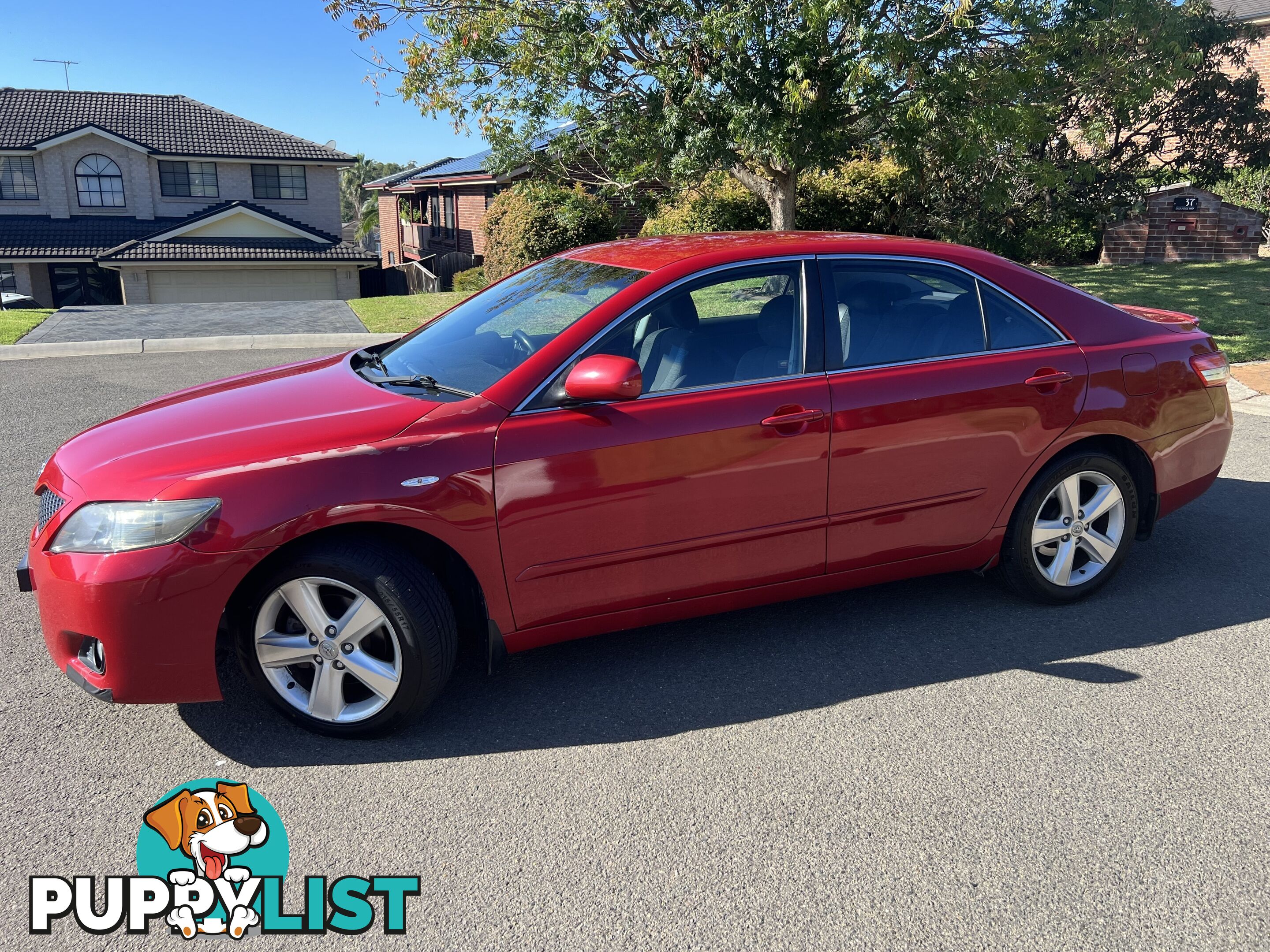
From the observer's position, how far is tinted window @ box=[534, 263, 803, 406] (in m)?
3.76

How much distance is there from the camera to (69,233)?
3616 cm

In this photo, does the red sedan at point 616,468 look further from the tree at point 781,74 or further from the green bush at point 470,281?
the green bush at point 470,281

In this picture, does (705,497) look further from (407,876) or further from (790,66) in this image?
(790,66)

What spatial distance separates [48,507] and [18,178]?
40.1 meters

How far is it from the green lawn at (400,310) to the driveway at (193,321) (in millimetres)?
257

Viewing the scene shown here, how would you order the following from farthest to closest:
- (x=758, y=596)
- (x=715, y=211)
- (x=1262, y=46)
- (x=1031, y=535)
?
(x=1262, y=46) < (x=715, y=211) < (x=1031, y=535) < (x=758, y=596)

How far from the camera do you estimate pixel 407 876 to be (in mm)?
2795

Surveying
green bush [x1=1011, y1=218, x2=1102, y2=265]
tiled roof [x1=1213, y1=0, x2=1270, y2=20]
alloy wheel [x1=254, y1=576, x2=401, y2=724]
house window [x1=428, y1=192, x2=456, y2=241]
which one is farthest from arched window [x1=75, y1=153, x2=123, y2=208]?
alloy wheel [x1=254, y1=576, x2=401, y2=724]

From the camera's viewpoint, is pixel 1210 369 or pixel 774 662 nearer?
pixel 774 662

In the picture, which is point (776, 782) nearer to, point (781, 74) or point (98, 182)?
point (781, 74)

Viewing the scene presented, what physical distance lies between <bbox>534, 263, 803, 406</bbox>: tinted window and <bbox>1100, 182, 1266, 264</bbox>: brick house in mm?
18133

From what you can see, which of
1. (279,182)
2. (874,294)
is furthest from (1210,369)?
(279,182)

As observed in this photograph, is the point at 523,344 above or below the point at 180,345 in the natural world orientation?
above

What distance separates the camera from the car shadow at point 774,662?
3.50 meters
